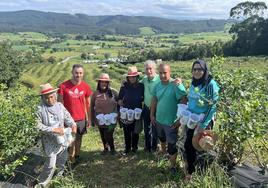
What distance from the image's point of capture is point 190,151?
5125mm

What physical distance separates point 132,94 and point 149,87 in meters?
0.36

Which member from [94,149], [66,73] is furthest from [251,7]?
[94,149]

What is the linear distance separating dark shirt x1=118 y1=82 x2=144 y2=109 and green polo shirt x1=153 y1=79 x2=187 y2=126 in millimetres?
702

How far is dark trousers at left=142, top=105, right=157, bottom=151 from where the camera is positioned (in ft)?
21.3

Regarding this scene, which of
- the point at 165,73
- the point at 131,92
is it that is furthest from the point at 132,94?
the point at 165,73

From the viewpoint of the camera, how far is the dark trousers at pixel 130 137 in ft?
21.9

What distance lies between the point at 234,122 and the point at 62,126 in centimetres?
264

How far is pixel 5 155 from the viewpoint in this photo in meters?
5.02

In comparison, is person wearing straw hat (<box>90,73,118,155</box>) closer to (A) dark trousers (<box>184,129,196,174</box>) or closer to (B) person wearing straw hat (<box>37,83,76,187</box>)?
(B) person wearing straw hat (<box>37,83,76,187</box>)

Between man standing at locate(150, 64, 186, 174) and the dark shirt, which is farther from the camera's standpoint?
the dark shirt

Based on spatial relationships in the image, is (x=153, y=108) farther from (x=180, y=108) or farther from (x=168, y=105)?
(x=180, y=108)

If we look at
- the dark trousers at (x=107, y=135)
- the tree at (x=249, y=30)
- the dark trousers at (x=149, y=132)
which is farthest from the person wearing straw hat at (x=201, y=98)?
the tree at (x=249, y=30)

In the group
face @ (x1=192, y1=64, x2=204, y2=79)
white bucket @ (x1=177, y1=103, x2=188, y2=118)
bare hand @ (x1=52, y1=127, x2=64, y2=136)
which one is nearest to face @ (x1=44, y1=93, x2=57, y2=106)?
bare hand @ (x1=52, y1=127, x2=64, y2=136)

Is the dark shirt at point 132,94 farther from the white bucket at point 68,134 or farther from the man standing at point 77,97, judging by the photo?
the white bucket at point 68,134
